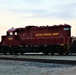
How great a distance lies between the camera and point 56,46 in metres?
37.0

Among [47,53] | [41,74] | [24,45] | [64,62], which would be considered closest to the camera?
[41,74]

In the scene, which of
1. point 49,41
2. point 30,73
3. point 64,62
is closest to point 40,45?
point 49,41

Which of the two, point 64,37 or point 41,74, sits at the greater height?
point 64,37

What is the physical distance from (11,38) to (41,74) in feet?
91.6

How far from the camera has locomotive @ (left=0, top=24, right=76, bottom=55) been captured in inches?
1457

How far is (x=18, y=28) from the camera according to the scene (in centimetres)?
4100

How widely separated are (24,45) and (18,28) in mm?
2808

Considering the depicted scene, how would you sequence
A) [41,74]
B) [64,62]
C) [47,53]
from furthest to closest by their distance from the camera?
[47,53]
[64,62]
[41,74]

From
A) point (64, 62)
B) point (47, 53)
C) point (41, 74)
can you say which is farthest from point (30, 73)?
point (47, 53)

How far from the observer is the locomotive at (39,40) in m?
37.0

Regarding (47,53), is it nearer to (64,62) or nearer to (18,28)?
(18,28)

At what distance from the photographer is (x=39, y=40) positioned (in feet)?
128

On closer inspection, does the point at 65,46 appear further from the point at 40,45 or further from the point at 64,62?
the point at 64,62

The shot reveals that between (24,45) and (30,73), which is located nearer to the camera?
(30,73)
